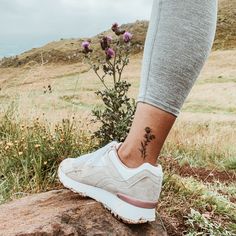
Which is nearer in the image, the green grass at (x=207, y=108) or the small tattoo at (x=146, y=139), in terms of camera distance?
the small tattoo at (x=146, y=139)

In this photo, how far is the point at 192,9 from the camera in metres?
2.20

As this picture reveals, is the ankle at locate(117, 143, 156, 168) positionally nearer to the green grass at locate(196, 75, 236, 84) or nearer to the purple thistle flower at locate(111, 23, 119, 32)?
the purple thistle flower at locate(111, 23, 119, 32)

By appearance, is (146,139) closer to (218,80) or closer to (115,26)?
(115,26)

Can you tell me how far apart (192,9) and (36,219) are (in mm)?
1148

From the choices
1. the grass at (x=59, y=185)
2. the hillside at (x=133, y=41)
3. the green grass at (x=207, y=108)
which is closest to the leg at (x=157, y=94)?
the grass at (x=59, y=185)

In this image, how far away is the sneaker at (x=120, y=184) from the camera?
2.38m

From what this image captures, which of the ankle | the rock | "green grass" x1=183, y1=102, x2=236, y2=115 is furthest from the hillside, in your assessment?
the ankle

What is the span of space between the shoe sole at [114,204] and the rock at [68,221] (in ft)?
0.20

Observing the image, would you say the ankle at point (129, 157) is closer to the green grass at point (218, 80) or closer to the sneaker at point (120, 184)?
the sneaker at point (120, 184)

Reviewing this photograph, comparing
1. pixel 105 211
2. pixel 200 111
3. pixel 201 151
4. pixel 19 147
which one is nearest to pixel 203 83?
pixel 200 111

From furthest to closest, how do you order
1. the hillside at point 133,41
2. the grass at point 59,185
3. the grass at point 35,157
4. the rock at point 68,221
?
the hillside at point 133,41 < the grass at point 35,157 < the grass at point 59,185 < the rock at point 68,221

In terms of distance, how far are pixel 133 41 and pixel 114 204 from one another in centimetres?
4559

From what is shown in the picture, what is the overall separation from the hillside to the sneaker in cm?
4487

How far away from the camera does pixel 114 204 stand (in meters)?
2.48
